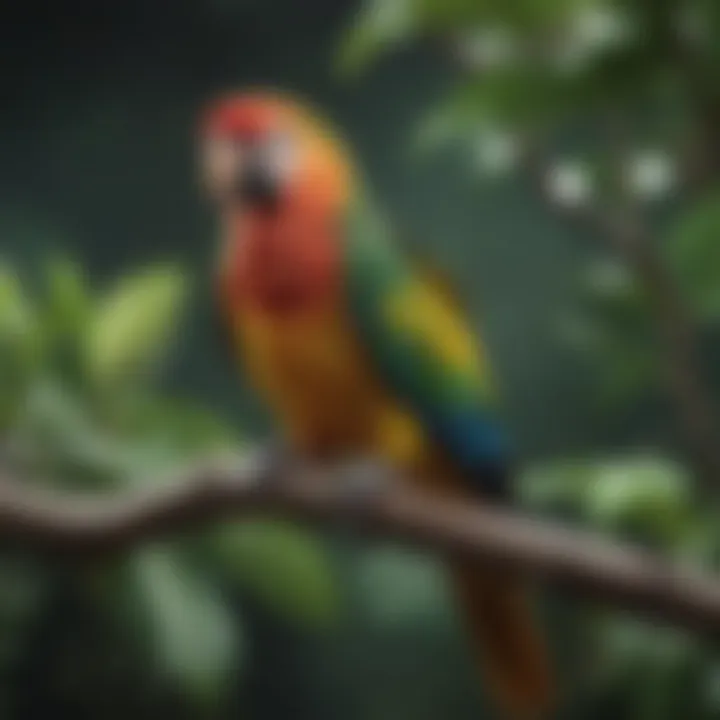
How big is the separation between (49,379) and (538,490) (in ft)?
0.95

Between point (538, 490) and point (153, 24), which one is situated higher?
point (153, 24)

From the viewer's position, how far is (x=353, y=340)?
3.79 feet

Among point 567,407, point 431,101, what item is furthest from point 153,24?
point 567,407

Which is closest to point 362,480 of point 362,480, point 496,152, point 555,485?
point 362,480

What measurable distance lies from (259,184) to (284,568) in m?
0.22

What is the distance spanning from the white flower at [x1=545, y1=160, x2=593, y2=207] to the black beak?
0.17 meters

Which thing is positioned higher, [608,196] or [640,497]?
[608,196]

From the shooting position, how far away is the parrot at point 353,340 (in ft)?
3.79

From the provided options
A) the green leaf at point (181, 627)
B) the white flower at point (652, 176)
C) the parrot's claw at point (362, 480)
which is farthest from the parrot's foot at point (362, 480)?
the white flower at point (652, 176)

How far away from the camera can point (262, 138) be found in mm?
1151

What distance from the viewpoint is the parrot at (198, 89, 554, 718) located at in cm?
116

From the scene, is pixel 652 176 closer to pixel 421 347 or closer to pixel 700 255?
pixel 700 255

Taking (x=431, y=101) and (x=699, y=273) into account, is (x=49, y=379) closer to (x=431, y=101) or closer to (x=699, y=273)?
(x=431, y=101)

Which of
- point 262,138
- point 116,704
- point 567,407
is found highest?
point 262,138
